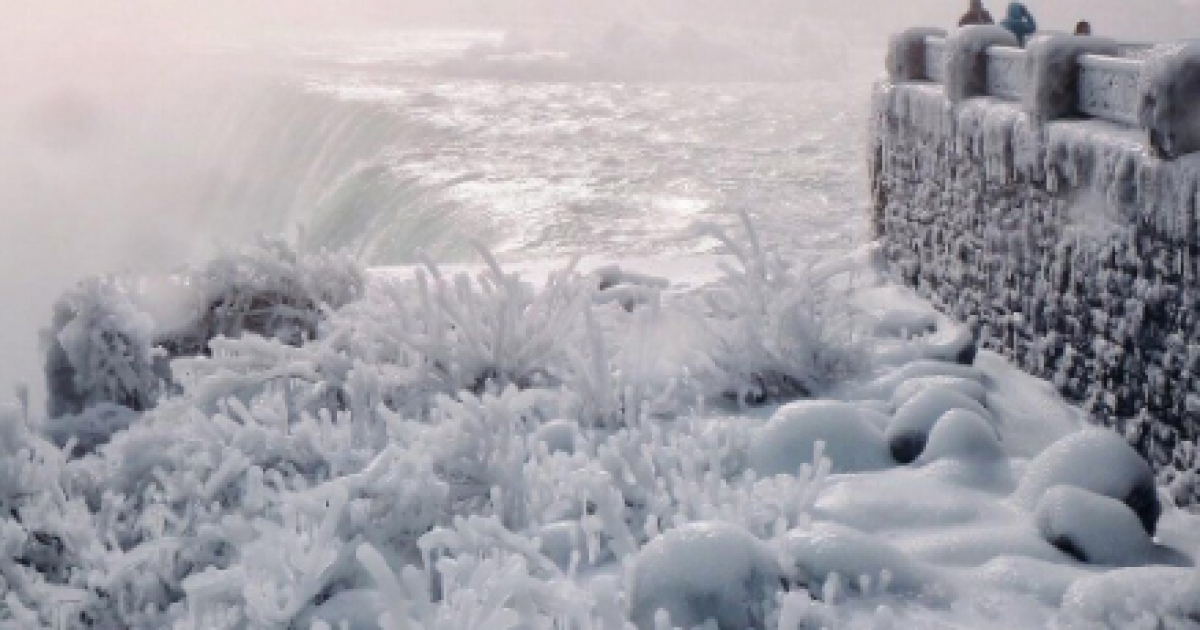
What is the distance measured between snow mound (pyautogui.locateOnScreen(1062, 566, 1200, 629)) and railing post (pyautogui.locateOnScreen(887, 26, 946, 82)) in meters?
7.24

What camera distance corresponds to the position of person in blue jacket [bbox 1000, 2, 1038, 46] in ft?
35.1

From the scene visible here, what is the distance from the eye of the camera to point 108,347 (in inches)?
375

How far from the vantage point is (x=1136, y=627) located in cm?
390

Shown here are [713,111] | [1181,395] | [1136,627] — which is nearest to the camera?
[1136,627]

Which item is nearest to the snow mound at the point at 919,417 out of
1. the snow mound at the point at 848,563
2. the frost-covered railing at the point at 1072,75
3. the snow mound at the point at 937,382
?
the snow mound at the point at 937,382

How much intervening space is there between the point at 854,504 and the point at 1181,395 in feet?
5.60

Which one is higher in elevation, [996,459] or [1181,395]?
[1181,395]

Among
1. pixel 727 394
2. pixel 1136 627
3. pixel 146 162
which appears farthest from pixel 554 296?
pixel 146 162

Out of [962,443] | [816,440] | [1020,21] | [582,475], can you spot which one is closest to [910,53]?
[1020,21]

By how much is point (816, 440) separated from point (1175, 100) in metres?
2.32

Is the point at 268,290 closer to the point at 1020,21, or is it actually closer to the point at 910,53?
the point at 910,53

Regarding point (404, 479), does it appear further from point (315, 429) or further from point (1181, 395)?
point (1181, 395)

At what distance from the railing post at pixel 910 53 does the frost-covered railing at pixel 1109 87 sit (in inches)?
146

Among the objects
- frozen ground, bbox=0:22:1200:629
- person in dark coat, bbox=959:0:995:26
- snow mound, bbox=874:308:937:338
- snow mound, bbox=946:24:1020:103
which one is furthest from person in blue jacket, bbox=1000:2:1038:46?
snow mound, bbox=874:308:937:338
